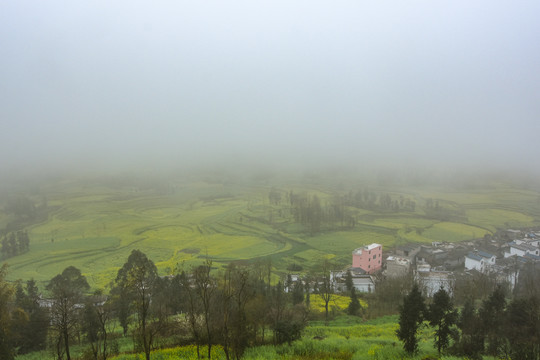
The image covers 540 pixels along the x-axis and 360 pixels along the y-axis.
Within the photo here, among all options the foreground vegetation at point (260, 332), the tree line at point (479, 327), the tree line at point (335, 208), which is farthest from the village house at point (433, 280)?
the tree line at point (335, 208)

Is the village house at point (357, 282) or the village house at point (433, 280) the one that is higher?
the village house at point (433, 280)

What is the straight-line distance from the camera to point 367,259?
1404 inches

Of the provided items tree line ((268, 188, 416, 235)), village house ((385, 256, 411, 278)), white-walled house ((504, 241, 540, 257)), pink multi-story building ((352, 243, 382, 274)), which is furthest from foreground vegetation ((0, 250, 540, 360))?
tree line ((268, 188, 416, 235))

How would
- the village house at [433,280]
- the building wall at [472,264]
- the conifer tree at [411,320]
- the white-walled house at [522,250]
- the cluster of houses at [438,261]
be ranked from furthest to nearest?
the white-walled house at [522,250]
the building wall at [472,264]
the cluster of houses at [438,261]
the village house at [433,280]
the conifer tree at [411,320]

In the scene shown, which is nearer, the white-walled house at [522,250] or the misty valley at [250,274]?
the misty valley at [250,274]

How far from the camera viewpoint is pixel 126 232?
54312mm

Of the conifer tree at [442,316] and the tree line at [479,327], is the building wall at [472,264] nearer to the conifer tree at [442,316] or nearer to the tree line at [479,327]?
the tree line at [479,327]

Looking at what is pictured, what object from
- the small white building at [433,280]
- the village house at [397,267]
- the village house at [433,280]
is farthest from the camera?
the village house at [397,267]

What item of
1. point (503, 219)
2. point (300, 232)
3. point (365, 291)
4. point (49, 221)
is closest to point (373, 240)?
point (300, 232)

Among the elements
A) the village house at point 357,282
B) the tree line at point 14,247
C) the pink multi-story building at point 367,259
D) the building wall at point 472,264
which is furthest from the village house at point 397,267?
the tree line at point 14,247

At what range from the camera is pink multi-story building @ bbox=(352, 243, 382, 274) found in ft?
117

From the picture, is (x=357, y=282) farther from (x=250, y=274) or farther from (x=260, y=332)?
(x=260, y=332)

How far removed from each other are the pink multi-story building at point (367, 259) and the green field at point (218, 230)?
327 centimetres

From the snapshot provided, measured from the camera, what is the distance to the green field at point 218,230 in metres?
40.4
